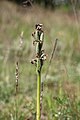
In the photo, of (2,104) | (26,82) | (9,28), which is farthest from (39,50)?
(9,28)

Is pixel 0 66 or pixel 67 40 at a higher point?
pixel 0 66

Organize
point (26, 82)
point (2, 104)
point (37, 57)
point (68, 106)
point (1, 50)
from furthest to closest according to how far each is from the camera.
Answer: point (1, 50)
point (26, 82)
point (2, 104)
point (68, 106)
point (37, 57)

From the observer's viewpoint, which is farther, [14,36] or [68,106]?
[14,36]

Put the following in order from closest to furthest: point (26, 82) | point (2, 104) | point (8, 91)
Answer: point (2, 104)
point (8, 91)
point (26, 82)

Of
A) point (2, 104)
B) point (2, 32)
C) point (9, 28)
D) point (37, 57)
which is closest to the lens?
point (37, 57)

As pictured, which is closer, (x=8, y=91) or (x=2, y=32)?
Answer: (x=8, y=91)

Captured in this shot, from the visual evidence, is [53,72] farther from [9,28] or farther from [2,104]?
[9,28]

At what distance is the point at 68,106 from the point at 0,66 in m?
2.63

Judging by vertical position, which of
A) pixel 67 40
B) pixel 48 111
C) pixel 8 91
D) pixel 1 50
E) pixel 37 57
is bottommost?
pixel 67 40

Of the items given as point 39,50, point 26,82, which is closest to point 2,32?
point 26,82

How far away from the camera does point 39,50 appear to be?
1.53 m

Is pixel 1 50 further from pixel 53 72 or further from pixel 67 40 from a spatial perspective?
pixel 67 40

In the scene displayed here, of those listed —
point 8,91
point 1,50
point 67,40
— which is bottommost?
point 67,40

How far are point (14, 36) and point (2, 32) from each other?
51 centimetres
